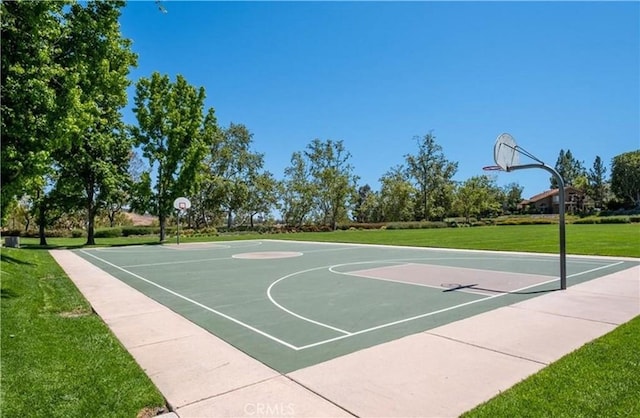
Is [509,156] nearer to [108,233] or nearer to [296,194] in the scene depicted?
[108,233]

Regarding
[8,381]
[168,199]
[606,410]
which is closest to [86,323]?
[8,381]

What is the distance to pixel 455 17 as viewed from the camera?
1240cm

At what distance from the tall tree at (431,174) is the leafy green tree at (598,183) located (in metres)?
41.8

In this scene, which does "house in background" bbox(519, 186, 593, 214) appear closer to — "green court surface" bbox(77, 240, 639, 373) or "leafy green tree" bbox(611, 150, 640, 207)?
"leafy green tree" bbox(611, 150, 640, 207)

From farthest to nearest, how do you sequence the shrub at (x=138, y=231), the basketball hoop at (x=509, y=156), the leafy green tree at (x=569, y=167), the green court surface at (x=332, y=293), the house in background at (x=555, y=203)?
the leafy green tree at (x=569, y=167) → the house in background at (x=555, y=203) → the shrub at (x=138, y=231) → the basketball hoop at (x=509, y=156) → the green court surface at (x=332, y=293)

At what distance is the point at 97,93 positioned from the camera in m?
13.8

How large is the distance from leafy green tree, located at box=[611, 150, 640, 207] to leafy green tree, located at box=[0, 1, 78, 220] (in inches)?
3203

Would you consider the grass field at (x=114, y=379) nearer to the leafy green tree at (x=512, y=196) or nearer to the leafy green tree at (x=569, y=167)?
the leafy green tree at (x=512, y=196)

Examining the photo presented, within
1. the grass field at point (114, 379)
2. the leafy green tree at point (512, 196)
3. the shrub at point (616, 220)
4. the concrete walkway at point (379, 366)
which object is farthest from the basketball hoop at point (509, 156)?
the leafy green tree at point (512, 196)

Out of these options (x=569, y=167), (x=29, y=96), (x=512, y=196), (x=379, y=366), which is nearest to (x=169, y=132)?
(x=29, y=96)

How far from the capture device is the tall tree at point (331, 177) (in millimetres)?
46312

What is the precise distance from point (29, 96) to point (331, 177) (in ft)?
125

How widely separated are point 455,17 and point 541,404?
1232cm

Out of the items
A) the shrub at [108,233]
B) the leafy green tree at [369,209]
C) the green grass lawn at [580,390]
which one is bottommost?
the shrub at [108,233]
